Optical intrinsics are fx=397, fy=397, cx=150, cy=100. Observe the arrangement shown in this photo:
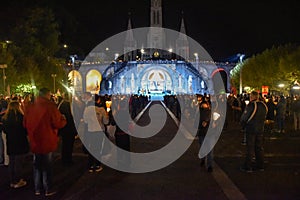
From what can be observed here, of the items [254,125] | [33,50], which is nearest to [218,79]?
[33,50]

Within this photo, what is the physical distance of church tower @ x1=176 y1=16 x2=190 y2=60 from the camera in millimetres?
112188

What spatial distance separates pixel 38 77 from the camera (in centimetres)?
4656

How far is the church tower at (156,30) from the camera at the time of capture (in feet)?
358

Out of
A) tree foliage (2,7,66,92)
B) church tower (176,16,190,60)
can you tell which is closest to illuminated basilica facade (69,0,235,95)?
church tower (176,16,190,60)

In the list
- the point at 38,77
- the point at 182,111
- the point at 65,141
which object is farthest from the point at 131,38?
the point at 65,141

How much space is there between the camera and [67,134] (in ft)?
36.5

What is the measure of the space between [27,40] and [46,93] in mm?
39224

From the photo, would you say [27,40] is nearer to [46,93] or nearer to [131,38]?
[46,93]

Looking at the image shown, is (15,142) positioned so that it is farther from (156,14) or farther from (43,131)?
(156,14)

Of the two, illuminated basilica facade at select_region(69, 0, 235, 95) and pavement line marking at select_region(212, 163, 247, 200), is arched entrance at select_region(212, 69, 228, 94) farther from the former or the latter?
pavement line marking at select_region(212, 163, 247, 200)

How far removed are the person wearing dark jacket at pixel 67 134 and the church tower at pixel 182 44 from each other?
101493 millimetres

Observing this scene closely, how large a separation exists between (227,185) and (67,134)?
4922 mm

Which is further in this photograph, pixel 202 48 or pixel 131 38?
pixel 202 48

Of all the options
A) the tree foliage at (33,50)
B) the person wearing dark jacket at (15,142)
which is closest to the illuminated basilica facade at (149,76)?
the tree foliage at (33,50)
